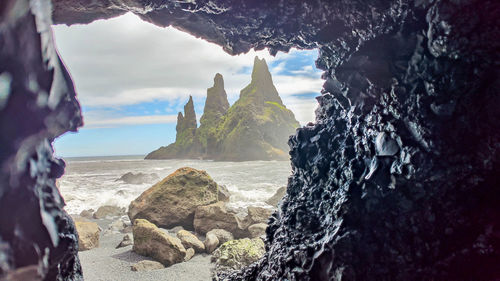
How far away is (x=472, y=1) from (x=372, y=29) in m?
0.75

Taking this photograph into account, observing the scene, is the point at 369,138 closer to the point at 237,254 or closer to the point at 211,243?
the point at 237,254

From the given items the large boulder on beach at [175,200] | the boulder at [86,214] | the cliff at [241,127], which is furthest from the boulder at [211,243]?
the cliff at [241,127]

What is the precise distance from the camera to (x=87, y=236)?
633 cm

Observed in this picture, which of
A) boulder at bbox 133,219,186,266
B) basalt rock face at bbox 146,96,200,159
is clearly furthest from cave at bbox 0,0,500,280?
basalt rock face at bbox 146,96,200,159

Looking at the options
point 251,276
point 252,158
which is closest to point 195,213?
point 251,276

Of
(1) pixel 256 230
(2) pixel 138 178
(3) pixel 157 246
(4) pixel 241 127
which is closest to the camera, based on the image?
(3) pixel 157 246

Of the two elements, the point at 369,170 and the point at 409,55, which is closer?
the point at 409,55

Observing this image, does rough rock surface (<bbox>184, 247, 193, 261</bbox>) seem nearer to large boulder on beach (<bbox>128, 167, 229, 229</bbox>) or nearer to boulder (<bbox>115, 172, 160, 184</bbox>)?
large boulder on beach (<bbox>128, 167, 229, 229</bbox>)

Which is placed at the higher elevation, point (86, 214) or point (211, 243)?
point (211, 243)

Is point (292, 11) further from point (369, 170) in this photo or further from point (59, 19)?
point (59, 19)

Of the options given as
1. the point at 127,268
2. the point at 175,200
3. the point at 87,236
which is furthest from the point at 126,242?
the point at 175,200

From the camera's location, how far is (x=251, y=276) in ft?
10.9

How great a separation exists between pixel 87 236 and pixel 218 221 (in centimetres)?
Answer: 330

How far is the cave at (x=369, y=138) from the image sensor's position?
4.45ft
